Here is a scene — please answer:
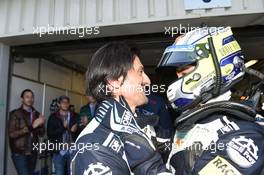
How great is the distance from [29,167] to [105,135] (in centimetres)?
384

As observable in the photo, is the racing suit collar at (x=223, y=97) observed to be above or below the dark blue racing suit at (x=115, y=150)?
above

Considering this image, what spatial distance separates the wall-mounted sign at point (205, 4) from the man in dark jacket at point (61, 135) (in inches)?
91.0

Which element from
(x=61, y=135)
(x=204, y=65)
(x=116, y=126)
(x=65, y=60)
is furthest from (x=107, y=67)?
(x=65, y=60)

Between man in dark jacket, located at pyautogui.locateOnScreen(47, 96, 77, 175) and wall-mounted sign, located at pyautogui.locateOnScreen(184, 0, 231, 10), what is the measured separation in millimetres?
2311

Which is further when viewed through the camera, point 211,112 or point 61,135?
point 61,135

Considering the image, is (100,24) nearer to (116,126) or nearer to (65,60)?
(65,60)

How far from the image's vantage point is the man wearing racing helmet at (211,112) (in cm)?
128

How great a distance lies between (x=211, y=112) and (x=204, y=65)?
0.82 ft

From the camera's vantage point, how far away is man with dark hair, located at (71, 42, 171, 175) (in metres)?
1.26

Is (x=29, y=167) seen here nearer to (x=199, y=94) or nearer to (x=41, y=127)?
(x=41, y=127)

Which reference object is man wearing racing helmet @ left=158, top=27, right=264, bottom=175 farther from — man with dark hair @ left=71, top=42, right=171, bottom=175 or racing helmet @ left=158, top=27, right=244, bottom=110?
man with dark hair @ left=71, top=42, right=171, bottom=175

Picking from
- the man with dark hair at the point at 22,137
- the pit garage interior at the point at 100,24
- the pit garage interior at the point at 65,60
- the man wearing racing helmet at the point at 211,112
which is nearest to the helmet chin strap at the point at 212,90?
the man wearing racing helmet at the point at 211,112

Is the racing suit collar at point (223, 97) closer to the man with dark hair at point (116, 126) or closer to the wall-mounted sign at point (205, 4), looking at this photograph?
the man with dark hair at point (116, 126)

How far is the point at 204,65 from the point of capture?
1.61 meters
